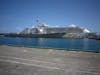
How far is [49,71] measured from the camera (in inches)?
400

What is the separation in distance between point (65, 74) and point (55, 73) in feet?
2.15

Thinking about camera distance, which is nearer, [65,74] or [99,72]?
[65,74]

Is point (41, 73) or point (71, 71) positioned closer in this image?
point (41, 73)

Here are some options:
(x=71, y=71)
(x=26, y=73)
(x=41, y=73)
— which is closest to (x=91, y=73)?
(x=71, y=71)

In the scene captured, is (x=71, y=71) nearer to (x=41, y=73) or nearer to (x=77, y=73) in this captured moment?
(x=77, y=73)

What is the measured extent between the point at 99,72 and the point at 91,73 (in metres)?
0.72

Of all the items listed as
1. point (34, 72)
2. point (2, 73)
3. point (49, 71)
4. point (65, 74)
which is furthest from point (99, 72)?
point (2, 73)

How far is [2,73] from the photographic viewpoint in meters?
9.41

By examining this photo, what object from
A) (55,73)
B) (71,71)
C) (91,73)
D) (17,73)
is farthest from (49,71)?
(91,73)

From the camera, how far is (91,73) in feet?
32.3

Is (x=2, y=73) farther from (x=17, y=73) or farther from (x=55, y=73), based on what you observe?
Result: (x=55, y=73)

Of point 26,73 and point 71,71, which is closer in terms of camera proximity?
point 26,73

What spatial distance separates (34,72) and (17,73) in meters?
1.11

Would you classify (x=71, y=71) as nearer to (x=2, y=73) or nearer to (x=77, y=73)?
(x=77, y=73)
